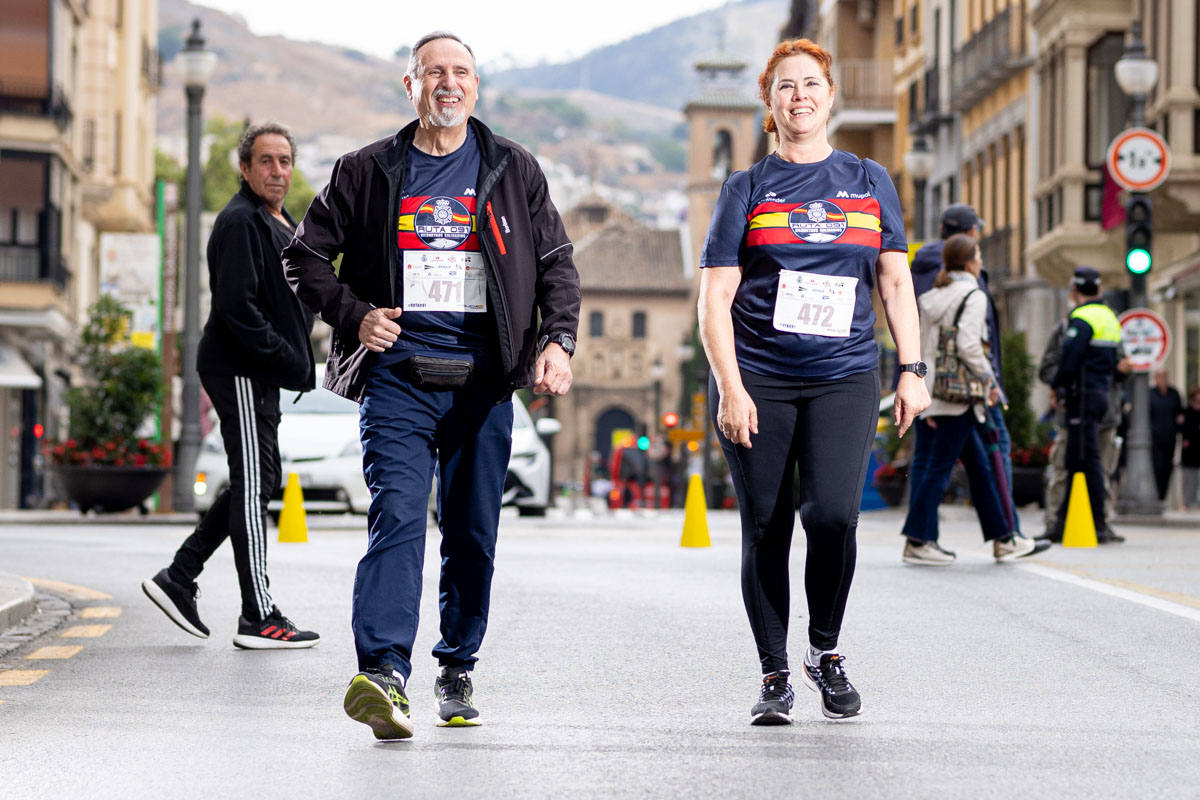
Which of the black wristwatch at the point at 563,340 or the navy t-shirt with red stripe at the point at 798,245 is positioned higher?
the navy t-shirt with red stripe at the point at 798,245

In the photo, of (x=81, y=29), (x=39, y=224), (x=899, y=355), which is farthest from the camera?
(x=81, y=29)

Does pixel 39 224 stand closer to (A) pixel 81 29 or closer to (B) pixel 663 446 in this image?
(A) pixel 81 29

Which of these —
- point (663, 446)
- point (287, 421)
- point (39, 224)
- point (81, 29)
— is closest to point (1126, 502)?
point (287, 421)

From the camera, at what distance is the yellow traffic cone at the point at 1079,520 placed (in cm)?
1695

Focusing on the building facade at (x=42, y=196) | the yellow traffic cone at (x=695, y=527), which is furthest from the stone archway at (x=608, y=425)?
the yellow traffic cone at (x=695, y=527)

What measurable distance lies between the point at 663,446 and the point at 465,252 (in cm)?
8262

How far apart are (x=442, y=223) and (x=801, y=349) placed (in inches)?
45.4

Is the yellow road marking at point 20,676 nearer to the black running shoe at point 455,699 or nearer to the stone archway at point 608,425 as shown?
the black running shoe at point 455,699

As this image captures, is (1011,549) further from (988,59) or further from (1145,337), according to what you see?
(988,59)

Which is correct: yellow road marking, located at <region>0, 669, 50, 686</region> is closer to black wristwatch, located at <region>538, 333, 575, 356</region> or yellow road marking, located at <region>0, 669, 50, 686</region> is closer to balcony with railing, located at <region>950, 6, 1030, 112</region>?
black wristwatch, located at <region>538, 333, 575, 356</region>

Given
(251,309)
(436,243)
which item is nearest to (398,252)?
(436,243)

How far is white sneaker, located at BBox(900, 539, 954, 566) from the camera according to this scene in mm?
14469

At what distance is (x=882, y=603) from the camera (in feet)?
38.1

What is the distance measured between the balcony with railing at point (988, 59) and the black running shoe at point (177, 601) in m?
35.3
